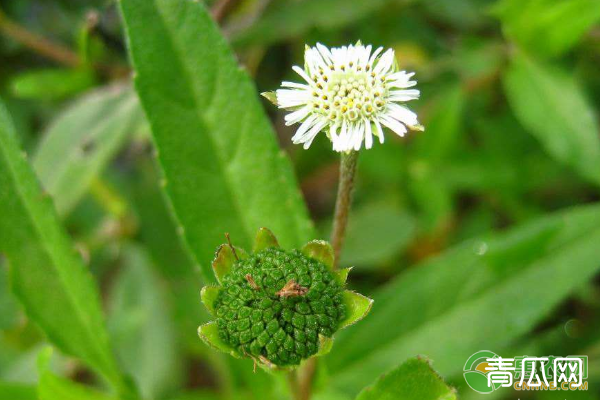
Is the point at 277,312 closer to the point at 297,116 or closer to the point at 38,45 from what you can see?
the point at 297,116

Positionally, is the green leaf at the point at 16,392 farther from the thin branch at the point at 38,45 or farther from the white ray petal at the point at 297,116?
the thin branch at the point at 38,45

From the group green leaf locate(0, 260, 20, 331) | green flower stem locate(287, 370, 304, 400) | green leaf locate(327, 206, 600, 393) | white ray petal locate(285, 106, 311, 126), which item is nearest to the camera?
white ray petal locate(285, 106, 311, 126)

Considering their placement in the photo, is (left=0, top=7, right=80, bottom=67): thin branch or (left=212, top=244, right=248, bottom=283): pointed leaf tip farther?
(left=0, top=7, right=80, bottom=67): thin branch

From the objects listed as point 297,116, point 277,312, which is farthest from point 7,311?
point 297,116

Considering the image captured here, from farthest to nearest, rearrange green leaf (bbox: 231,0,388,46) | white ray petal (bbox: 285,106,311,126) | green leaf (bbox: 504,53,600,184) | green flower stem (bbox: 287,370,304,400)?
1. green leaf (bbox: 231,0,388,46)
2. green leaf (bbox: 504,53,600,184)
3. green flower stem (bbox: 287,370,304,400)
4. white ray petal (bbox: 285,106,311,126)

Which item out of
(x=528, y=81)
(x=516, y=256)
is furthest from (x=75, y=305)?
(x=528, y=81)

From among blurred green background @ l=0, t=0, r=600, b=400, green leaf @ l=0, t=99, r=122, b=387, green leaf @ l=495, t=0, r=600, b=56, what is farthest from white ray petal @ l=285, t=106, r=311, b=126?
green leaf @ l=495, t=0, r=600, b=56

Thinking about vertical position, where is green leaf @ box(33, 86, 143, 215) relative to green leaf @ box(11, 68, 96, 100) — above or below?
below

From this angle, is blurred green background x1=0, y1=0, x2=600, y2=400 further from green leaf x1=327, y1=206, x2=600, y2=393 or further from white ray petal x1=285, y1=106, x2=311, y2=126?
white ray petal x1=285, y1=106, x2=311, y2=126
